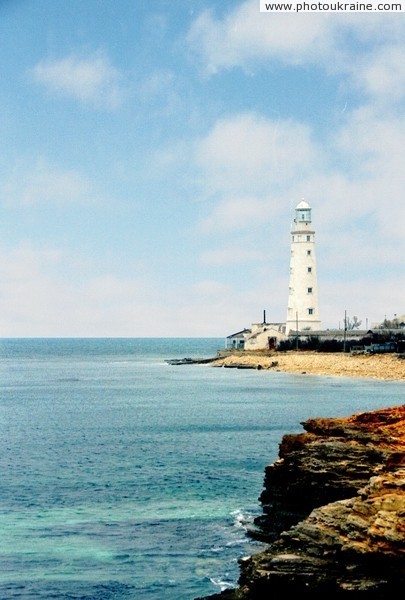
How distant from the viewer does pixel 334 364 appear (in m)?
105

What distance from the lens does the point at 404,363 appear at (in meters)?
97.6

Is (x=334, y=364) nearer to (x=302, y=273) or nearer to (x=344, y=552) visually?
(x=302, y=273)

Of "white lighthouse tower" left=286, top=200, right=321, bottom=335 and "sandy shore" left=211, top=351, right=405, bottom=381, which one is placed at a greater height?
"white lighthouse tower" left=286, top=200, right=321, bottom=335

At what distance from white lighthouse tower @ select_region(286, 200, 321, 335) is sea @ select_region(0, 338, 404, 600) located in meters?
44.9

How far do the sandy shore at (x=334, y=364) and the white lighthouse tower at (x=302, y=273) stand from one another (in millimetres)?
6743

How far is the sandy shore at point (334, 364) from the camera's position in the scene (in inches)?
3797

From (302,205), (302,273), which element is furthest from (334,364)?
(302,205)

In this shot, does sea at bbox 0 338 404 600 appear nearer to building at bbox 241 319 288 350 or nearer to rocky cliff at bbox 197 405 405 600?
rocky cliff at bbox 197 405 405 600

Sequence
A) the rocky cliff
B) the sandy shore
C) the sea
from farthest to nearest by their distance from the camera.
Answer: the sandy shore, the sea, the rocky cliff

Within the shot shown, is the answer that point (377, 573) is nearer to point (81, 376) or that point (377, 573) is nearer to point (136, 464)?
point (136, 464)

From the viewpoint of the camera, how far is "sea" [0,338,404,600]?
835 inches

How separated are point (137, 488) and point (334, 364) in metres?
75.9

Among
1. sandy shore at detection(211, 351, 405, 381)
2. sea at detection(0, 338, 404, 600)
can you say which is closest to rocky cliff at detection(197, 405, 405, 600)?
sea at detection(0, 338, 404, 600)

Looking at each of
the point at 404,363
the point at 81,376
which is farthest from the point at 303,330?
the point at 81,376
